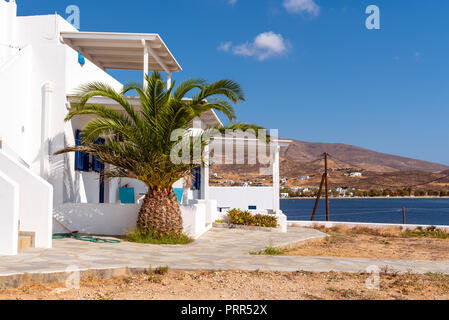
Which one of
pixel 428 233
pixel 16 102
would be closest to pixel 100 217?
pixel 16 102

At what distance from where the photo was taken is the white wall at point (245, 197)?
73.4ft

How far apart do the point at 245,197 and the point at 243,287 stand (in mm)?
16226

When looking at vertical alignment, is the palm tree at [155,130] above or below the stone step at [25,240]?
above

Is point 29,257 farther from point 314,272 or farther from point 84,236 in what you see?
point 314,272

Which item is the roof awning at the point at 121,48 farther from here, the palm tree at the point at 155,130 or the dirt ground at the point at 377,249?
the dirt ground at the point at 377,249

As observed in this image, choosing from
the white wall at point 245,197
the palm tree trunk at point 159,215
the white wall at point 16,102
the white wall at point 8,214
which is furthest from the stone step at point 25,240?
the white wall at point 245,197

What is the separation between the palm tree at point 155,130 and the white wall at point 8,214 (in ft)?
8.45

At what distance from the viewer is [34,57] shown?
12078mm

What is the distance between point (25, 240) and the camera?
9133 mm

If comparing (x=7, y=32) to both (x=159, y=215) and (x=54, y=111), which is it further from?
(x=159, y=215)

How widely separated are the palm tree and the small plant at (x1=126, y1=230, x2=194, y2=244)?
0.09m

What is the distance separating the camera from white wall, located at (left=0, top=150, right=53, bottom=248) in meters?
9.39
